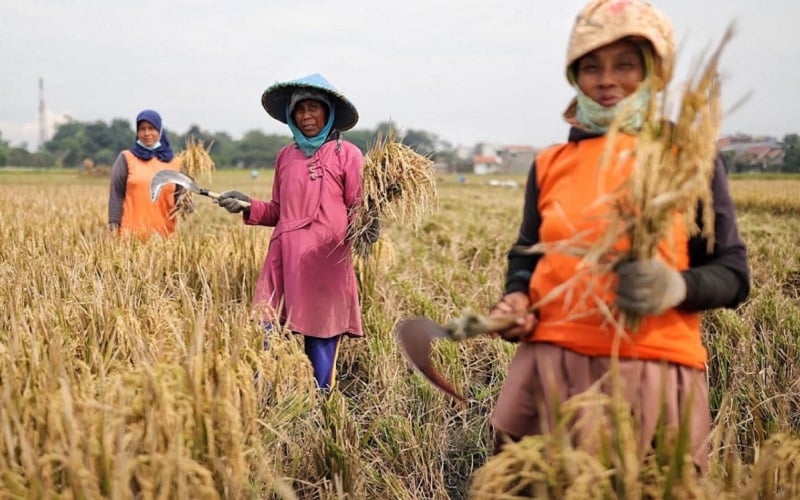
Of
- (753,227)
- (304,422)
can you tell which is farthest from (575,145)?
(753,227)

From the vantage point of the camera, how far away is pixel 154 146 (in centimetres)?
427

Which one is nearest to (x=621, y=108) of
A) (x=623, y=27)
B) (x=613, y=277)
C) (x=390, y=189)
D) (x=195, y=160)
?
(x=623, y=27)

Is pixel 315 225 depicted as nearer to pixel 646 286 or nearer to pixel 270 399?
pixel 270 399

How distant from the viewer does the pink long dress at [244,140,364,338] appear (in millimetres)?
2682

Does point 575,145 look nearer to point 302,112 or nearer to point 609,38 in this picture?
point 609,38

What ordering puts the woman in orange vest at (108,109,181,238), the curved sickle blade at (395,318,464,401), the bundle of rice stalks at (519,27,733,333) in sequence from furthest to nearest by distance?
the woman in orange vest at (108,109,181,238)
the curved sickle blade at (395,318,464,401)
the bundle of rice stalks at (519,27,733,333)

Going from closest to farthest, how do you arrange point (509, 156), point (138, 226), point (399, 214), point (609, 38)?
point (609, 38), point (399, 214), point (138, 226), point (509, 156)

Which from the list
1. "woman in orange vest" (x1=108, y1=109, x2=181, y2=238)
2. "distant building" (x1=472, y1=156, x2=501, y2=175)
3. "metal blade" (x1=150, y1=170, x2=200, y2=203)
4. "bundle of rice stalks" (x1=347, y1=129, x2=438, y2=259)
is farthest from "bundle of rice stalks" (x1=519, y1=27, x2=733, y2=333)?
"distant building" (x1=472, y1=156, x2=501, y2=175)

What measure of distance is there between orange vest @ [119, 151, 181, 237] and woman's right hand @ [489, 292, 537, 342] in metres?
3.26

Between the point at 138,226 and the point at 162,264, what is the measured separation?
0.87 m

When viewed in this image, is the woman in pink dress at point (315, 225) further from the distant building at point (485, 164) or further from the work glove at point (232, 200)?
the distant building at point (485, 164)

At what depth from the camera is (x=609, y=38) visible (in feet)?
4.18

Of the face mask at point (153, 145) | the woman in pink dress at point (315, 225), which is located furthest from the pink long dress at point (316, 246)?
the face mask at point (153, 145)

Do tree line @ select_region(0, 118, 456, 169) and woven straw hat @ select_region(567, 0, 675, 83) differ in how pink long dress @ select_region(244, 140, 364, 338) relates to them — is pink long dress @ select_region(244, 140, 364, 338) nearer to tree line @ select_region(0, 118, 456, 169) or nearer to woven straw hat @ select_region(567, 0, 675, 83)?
woven straw hat @ select_region(567, 0, 675, 83)
